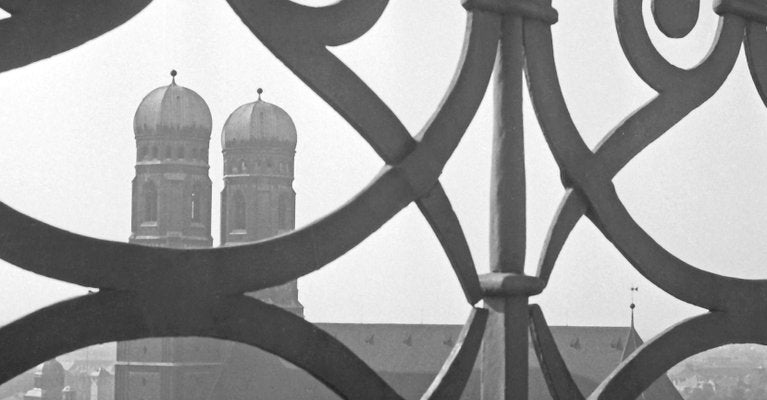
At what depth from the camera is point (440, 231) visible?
98cm

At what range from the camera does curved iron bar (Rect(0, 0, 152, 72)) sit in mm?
801

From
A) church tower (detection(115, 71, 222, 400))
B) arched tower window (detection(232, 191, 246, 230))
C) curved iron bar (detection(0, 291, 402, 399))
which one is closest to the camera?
curved iron bar (detection(0, 291, 402, 399))

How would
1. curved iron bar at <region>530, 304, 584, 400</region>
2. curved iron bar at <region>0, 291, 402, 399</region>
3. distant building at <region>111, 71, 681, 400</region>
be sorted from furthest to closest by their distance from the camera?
1. distant building at <region>111, 71, 681, 400</region>
2. curved iron bar at <region>530, 304, 584, 400</region>
3. curved iron bar at <region>0, 291, 402, 399</region>

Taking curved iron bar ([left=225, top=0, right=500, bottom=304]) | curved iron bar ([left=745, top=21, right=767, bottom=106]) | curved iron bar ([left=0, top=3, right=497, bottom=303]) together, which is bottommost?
curved iron bar ([left=0, top=3, right=497, bottom=303])

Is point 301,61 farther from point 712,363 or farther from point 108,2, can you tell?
point 712,363

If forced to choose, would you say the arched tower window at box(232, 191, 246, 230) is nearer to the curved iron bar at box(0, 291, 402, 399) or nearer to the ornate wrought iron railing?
the ornate wrought iron railing

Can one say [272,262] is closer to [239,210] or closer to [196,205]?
[196,205]

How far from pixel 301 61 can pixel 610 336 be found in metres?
27.7

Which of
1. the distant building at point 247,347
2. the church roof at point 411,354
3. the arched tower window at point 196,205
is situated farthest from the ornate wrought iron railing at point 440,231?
the arched tower window at point 196,205

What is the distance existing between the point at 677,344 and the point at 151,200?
27.4 metres

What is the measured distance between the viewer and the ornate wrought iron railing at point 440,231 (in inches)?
31.9

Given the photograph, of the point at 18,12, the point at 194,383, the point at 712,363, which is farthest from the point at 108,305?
the point at 194,383

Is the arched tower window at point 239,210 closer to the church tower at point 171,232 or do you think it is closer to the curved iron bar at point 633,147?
the church tower at point 171,232

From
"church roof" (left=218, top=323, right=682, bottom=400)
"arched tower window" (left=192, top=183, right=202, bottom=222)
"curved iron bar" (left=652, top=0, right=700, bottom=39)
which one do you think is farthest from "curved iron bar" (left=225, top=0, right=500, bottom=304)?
"arched tower window" (left=192, top=183, right=202, bottom=222)
